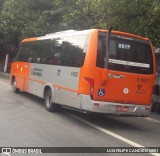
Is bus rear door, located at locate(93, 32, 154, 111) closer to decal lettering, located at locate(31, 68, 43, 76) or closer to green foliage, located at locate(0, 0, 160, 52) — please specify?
green foliage, located at locate(0, 0, 160, 52)

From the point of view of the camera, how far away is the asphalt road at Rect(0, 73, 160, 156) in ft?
25.9

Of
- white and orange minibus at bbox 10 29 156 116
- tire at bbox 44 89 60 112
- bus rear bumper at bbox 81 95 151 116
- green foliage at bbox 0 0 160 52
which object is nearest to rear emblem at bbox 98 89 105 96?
white and orange minibus at bbox 10 29 156 116

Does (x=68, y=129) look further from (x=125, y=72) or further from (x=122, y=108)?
(x=125, y=72)

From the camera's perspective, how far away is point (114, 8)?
1470 centimetres

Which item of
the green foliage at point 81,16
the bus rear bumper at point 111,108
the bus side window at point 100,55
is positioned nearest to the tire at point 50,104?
the bus rear bumper at point 111,108

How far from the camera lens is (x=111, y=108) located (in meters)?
10.2

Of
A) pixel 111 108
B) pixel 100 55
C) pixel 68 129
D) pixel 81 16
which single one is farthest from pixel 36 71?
pixel 81 16

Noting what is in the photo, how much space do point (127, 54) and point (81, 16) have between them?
30.2 ft

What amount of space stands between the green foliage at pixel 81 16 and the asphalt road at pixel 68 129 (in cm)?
409

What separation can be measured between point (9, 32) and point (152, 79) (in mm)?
22079

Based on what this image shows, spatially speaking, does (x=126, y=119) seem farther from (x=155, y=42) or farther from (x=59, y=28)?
(x=59, y=28)

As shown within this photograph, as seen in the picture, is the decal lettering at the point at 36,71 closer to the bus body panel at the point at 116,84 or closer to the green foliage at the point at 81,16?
the green foliage at the point at 81,16

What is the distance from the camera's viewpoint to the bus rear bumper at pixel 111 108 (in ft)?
32.8

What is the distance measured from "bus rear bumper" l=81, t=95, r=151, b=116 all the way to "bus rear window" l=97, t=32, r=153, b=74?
3.31ft
